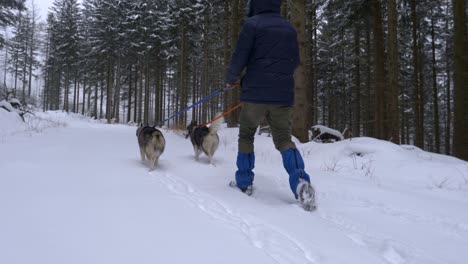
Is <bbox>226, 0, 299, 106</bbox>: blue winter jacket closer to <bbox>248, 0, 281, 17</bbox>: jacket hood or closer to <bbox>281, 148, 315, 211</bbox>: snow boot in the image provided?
<bbox>248, 0, 281, 17</bbox>: jacket hood

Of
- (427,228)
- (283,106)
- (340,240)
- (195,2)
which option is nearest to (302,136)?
(283,106)

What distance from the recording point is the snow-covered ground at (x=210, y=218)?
66.4 inches

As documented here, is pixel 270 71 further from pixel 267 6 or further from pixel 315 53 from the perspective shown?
pixel 315 53

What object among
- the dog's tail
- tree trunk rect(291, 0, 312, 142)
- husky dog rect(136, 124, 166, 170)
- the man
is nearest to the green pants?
the man

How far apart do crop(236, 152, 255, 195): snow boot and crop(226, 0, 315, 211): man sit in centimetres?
41

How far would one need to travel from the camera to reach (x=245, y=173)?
11.4 ft

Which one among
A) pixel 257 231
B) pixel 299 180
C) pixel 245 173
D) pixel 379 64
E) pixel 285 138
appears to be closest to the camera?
pixel 257 231

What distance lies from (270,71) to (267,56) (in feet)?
0.55

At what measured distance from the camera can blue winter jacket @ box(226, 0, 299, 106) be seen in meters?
3.13

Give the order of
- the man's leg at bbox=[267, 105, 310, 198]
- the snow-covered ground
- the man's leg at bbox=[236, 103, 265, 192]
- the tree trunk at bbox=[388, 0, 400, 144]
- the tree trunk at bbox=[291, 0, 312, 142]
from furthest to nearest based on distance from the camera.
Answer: the tree trunk at bbox=[388, 0, 400, 144]
the tree trunk at bbox=[291, 0, 312, 142]
the man's leg at bbox=[236, 103, 265, 192]
the man's leg at bbox=[267, 105, 310, 198]
the snow-covered ground

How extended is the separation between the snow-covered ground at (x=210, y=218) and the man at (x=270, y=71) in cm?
67

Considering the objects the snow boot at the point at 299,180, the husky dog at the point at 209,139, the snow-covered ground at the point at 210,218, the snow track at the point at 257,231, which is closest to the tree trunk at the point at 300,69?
the husky dog at the point at 209,139

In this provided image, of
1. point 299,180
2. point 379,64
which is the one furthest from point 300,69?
point 379,64

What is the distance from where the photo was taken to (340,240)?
215cm
